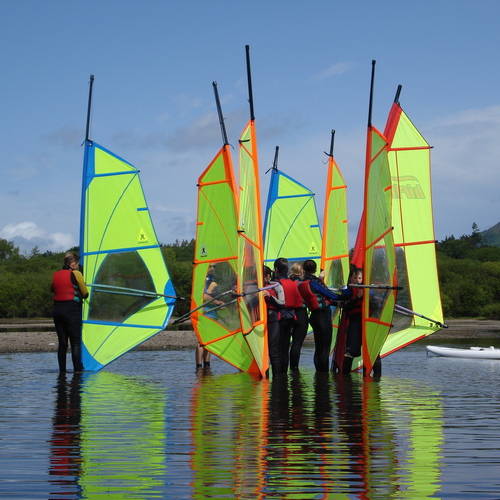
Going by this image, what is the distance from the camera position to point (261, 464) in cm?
610

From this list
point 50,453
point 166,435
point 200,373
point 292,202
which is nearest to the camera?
point 50,453

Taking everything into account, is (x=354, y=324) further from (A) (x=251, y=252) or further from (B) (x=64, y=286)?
(B) (x=64, y=286)

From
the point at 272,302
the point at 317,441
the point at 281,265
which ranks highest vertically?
the point at 281,265

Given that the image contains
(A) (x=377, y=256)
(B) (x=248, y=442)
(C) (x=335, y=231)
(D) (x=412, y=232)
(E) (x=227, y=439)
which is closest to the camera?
(B) (x=248, y=442)

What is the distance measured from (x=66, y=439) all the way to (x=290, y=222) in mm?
14055

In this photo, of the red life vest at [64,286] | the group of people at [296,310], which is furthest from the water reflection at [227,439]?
the red life vest at [64,286]

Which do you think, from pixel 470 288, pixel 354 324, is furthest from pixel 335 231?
pixel 470 288

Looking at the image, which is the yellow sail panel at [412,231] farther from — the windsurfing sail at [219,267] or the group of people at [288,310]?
the windsurfing sail at [219,267]

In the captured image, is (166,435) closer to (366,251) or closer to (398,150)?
(366,251)

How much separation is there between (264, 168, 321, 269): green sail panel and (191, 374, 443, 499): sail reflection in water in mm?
9611

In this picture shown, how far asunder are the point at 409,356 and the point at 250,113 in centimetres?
695

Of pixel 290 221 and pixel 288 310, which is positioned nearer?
pixel 288 310

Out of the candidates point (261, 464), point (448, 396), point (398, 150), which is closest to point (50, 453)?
point (261, 464)

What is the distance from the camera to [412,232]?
15.2 metres
